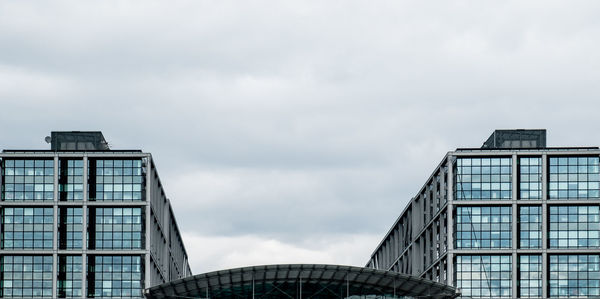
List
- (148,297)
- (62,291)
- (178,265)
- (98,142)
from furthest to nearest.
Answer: (178,265) → (98,142) → (62,291) → (148,297)

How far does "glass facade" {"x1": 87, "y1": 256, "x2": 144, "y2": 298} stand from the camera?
120 m

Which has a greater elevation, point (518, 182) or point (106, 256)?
point (518, 182)

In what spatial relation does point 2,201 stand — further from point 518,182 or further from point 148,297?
point 518,182

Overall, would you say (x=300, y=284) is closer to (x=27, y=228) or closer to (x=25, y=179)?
(x=27, y=228)

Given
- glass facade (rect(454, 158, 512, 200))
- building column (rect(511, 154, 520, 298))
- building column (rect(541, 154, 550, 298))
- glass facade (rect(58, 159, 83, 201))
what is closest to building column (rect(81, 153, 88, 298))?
glass facade (rect(58, 159, 83, 201))

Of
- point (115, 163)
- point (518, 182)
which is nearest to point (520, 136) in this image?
point (518, 182)

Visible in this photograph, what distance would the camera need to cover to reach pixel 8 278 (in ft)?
395

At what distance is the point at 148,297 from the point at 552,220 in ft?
157

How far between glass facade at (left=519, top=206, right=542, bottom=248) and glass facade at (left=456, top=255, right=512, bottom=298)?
7.96ft

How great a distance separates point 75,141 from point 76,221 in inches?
386

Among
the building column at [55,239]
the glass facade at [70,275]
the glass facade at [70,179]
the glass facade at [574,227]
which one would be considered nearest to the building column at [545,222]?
the glass facade at [574,227]

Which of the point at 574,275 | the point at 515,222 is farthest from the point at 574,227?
the point at 515,222

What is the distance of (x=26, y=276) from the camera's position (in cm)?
12000

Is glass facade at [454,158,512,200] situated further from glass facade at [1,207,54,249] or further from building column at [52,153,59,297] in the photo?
glass facade at [1,207,54,249]
